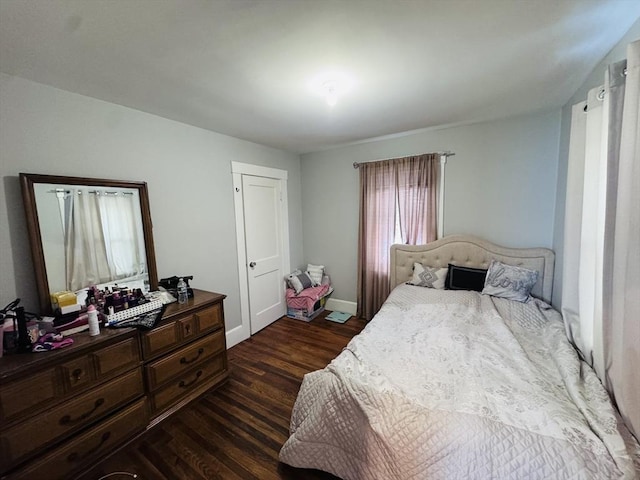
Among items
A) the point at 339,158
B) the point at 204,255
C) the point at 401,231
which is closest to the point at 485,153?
the point at 401,231

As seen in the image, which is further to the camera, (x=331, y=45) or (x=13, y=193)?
(x=13, y=193)

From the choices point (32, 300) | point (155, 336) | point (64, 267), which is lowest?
point (155, 336)

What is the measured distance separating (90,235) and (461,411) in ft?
8.26

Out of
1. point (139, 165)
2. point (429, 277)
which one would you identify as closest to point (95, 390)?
point (139, 165)

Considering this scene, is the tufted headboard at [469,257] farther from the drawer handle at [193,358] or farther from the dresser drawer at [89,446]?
the dresser drawer at [89,446]

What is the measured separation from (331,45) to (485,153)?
2216 mm

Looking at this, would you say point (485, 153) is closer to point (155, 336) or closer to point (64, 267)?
point (155, 336)

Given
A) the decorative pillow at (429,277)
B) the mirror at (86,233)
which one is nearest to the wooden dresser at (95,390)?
the mirror at (86,233)

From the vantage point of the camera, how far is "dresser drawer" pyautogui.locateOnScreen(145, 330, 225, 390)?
1.74 m

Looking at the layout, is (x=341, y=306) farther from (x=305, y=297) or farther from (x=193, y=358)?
(x=193, y=358)

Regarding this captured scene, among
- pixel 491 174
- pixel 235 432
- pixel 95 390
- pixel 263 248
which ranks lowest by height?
pixel 235 432

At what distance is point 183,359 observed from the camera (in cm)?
191

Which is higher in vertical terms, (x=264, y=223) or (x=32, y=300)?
(x=264, y=223)

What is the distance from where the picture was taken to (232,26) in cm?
117
